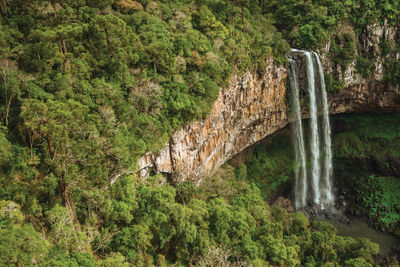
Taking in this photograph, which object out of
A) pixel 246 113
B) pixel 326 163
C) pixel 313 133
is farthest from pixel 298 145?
pixel 246 113

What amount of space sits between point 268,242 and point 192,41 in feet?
42.0

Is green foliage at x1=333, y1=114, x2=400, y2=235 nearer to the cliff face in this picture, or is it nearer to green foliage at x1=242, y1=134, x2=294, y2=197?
the cliff face

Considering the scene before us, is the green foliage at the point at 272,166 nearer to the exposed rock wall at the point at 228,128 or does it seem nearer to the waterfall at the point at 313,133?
the waterfall at the point at 313,133

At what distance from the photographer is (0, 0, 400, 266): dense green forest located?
31.1ft

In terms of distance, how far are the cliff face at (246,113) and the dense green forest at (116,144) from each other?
1.12 m

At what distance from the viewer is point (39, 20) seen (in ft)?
43.3

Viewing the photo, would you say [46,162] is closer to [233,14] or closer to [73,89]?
[73,89]

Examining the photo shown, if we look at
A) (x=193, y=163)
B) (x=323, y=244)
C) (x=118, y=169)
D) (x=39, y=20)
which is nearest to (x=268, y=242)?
(x=323, y=244)

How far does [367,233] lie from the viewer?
76.7 ft

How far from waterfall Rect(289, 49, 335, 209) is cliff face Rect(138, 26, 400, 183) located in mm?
1124

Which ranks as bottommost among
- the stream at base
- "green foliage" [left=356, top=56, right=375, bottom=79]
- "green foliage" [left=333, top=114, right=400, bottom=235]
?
the stream at base

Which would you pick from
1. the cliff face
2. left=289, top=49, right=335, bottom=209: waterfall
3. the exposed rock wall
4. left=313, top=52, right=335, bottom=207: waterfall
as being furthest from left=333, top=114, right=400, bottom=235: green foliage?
the exposed rock wall

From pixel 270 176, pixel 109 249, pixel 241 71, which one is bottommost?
pixel 109 249

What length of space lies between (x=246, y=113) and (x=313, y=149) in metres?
8.99
